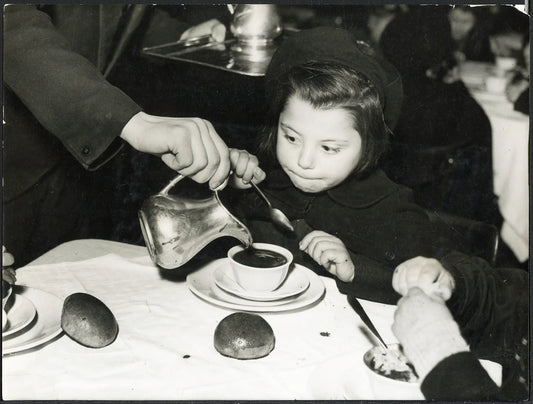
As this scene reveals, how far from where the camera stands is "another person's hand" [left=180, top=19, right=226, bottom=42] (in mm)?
864

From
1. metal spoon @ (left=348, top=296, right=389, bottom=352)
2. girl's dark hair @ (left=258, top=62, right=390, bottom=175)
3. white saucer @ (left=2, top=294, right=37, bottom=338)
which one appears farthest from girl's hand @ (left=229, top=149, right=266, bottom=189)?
white saucer @ (left=2, top=294, right=37, bottom=338)

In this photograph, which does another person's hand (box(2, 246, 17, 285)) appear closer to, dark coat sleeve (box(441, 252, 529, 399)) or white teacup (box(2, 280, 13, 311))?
white teacup (box(2, 280, 13, 311))

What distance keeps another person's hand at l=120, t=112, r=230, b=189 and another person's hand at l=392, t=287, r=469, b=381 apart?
301mm

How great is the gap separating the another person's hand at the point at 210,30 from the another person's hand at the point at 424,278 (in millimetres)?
435

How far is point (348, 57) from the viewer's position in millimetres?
809

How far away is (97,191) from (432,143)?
50 cm

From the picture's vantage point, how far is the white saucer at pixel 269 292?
0.77 meters

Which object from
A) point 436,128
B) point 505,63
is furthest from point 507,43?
point 436,128

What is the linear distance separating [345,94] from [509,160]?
252 millimetres

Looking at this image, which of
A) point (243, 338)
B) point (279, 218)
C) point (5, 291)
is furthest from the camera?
point (279, 218)

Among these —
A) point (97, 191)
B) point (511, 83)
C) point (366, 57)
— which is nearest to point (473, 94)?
point (511, 83)

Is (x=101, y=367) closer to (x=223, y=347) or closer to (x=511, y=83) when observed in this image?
(x=223, y=347)

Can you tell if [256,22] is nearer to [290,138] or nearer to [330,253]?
[290,138]

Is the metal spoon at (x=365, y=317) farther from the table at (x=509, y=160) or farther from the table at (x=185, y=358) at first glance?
the table at (x=509, y=160)
